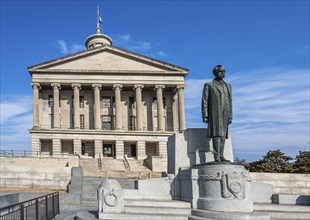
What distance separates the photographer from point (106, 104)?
193ft

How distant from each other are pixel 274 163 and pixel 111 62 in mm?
29741

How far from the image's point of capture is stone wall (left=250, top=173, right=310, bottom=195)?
26.1 metres

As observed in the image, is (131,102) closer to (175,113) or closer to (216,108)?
(175,113)

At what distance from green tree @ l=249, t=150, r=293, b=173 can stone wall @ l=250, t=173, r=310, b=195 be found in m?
15.4

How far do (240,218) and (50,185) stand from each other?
67.0 ft

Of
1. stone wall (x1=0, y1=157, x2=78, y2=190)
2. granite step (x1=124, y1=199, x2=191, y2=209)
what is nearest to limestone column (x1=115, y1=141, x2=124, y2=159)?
stone wall (x1=0, y1=157, x2=78, y2=190)

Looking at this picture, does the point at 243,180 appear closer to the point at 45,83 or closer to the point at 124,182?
the point at 124,182

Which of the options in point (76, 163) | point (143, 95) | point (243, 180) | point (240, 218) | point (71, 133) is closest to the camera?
point (240, 218)

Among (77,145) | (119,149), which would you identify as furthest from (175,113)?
(77,145)

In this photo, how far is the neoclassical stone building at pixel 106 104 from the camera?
52.3 meters

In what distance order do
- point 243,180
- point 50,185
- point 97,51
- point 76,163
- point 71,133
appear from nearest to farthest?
point 243,180 < point 50,185 < point 76,163 < point 71,133 < point 97,51

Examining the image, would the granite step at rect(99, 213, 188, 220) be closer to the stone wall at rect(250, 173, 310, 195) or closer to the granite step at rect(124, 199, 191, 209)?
the granite step at rect(124, 199, 191, 209)

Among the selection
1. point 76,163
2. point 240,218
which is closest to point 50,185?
point 76,163

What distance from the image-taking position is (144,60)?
182 feet
